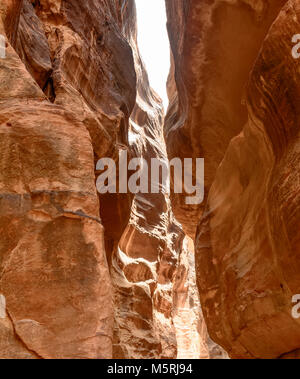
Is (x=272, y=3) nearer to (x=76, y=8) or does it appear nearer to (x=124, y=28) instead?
(x=76, y=8)

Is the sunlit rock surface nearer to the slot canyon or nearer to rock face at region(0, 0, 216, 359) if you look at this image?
the slot canyon

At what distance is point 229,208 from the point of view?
693cm

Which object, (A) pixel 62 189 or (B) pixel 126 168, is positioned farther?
(B) pixel 126 168

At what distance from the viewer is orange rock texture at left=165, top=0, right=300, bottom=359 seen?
471 cm

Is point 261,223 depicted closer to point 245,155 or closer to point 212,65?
point 245,155

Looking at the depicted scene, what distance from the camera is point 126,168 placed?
945 centimetres

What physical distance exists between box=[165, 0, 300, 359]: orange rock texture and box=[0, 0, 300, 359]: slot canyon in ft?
0.07

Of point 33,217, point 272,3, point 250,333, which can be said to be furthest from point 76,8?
point 250,333

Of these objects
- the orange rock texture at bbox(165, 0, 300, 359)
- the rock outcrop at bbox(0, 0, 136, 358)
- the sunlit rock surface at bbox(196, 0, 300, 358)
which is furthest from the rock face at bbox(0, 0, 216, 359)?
the sunlit rock surface at bbox(196, 0, 300, 358)

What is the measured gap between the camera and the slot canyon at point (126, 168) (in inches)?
147

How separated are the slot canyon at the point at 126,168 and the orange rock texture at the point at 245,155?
21 millimetres

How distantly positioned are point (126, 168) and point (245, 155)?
3464mm

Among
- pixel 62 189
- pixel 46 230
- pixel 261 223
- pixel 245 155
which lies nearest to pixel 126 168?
pixel 245 155
